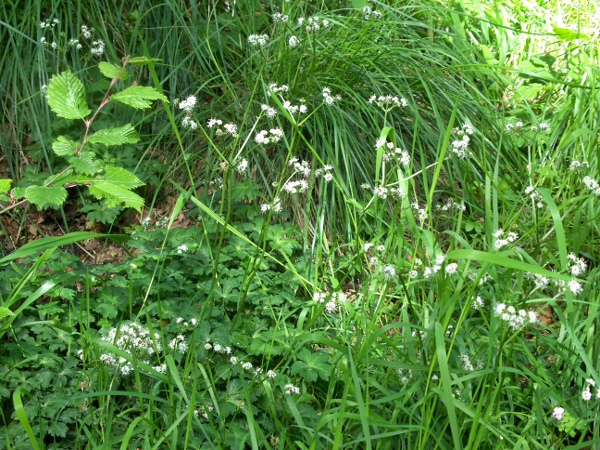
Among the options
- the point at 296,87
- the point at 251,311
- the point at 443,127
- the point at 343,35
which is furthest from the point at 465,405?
the point at 343,35

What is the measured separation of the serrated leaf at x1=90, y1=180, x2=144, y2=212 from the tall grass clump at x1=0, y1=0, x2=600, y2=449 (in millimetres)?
12

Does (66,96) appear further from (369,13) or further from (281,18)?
(369,13)

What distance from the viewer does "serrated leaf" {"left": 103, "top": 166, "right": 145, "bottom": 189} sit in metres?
2.04

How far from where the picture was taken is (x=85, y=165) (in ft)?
6.68

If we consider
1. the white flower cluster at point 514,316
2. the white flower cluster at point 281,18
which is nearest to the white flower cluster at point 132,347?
the white flower cluster at point 514,316

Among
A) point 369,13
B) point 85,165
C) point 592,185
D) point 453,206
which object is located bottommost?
point 453,206

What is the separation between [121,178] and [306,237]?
1013mm

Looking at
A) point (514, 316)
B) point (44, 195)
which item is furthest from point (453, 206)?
point (44, 195)

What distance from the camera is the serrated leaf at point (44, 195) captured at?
73.2 inches

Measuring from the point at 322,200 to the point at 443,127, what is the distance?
26.4 inches

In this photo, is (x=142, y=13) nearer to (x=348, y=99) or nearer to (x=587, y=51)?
(x=348, y=99)

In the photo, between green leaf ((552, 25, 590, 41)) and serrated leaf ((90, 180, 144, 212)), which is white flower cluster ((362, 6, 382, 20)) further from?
serrated leaf ((90, 180, 144, 212))

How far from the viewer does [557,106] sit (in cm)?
351

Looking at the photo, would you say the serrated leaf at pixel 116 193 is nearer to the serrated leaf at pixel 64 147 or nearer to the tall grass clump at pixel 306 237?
the tall grass clump at pixel 306 237
